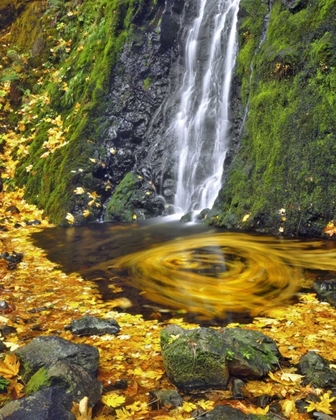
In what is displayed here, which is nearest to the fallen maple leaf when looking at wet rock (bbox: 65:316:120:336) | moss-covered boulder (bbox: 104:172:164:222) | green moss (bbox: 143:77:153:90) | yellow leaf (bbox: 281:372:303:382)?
yellow leaf (bbox: 281:372:303:382)

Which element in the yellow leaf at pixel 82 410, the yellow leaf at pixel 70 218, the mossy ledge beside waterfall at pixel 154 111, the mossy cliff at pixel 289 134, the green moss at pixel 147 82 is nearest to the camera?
the yellow leaf at pixel 82 410

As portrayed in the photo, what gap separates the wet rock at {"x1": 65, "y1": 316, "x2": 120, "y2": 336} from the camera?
162 inches

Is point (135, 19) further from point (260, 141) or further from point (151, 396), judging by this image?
point (151, 396)

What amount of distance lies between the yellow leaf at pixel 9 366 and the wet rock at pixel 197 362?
115 centimetres

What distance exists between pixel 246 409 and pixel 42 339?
1698 mm

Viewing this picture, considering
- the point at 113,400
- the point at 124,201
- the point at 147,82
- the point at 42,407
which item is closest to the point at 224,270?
the point at 113,400

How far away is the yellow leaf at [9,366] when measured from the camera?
3.15m

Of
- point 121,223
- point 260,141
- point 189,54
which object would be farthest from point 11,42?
point 260,141

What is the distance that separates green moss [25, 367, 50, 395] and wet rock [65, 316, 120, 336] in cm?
111

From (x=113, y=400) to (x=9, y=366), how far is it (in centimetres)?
86

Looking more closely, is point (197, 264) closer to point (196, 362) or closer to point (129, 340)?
point (129, 340)

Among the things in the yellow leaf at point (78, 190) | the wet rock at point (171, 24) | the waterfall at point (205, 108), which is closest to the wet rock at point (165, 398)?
the waterfall at point (205, 108)

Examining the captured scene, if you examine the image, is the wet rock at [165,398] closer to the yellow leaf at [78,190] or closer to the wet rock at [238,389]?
the wet rock at [238,389]

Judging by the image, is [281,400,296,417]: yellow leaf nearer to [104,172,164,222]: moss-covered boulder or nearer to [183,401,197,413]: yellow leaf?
[183,401,197,413]: yellow leaf
